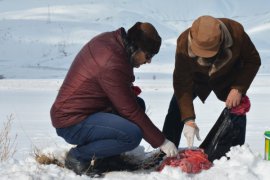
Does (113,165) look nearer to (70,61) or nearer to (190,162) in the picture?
(190,162)

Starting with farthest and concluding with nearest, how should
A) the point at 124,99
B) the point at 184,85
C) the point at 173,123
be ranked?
1. the point at 173,123
2. the point at 184,85
3. the point at 124,99

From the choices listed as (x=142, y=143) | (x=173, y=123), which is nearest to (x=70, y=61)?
(x=142, y=143)

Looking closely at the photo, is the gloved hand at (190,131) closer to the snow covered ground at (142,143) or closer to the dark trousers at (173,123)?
the snow covered ground at (142,143)

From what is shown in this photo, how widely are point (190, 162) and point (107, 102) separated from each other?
26.6 inches

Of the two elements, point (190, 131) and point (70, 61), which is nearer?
point (190, 131)

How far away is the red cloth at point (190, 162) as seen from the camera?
3.31 metres

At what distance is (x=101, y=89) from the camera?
315cm

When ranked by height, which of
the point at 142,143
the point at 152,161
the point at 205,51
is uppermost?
the point at 205,51

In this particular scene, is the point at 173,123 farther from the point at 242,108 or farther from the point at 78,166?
the point at 78,166

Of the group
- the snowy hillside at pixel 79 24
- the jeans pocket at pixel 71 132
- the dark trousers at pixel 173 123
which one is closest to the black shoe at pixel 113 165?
the jeans pocket at pixel 71 132

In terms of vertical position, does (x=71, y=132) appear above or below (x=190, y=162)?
above

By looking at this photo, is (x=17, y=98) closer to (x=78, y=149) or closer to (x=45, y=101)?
(x=45, y=101)

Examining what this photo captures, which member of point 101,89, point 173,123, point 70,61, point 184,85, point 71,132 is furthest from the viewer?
point 70,61

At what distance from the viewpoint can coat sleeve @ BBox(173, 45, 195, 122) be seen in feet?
11.8
